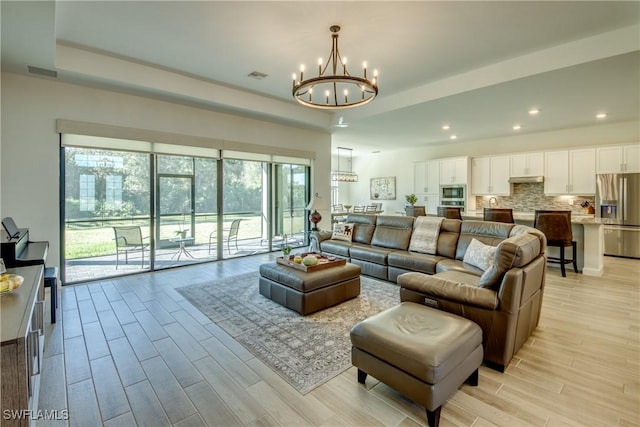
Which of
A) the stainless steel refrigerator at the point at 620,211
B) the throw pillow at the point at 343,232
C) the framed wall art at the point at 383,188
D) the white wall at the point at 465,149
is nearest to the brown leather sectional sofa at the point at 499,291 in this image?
the throw pillow at the point at 343,232

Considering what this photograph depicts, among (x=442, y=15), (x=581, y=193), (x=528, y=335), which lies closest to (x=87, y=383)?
(x=528, y=335)

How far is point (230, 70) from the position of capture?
4586mm

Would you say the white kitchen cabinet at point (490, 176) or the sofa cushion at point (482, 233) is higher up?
the white kitchen cabinet at point (490, 176)

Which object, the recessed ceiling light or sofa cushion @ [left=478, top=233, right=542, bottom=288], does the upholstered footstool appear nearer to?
sofa cushion @ [left=478, top=233, right=542, bottom=288]

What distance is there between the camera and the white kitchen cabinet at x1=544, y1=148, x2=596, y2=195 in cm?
671

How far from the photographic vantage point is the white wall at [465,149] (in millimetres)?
6777

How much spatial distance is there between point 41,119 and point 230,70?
8.76ft

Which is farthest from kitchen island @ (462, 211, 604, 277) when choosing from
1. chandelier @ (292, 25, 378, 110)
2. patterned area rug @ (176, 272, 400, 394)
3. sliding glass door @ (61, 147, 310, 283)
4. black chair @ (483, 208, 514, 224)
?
sliding glass door @ (61, 147, 310, 283)

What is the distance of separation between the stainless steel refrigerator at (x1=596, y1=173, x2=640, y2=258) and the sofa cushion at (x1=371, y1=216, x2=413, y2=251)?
14.8 ft

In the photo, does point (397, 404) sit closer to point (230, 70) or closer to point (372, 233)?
point (372, 233)

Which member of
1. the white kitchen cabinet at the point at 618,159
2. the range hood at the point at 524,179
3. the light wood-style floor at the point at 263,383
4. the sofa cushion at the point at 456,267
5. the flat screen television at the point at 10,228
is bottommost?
the light wood-style floor at the point at 263,383

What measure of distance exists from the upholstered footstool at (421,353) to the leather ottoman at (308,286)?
1.24 metres

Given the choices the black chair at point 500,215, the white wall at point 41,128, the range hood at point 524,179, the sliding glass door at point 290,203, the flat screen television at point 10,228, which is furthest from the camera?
the range hood at point 524,179

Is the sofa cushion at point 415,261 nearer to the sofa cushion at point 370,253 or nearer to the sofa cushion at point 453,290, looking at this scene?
the sofa cushion at point 370,253
